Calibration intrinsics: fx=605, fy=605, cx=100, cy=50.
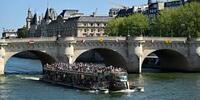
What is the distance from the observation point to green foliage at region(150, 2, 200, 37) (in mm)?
96562

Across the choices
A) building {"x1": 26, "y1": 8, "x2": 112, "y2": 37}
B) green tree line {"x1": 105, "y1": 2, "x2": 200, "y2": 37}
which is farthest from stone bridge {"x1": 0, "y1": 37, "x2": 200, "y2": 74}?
building {"x1": 26, "y1": 8, "x2": 112, "y2": 37}

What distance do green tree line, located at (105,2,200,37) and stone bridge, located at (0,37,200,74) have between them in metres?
8.83

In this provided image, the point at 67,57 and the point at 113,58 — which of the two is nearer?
the point at 67,57

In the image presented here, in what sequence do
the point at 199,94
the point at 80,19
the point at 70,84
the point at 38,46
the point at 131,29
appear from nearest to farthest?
1. the point at 199,94
2. the point at 70,84
3. the point at 38,46
4. the point at 131,29
5. the point at 80,19

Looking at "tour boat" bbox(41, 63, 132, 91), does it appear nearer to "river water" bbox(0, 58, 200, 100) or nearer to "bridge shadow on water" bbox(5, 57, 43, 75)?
"river water" bbox(0, 58, 200, 100)

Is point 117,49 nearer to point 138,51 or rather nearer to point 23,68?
point 138,51

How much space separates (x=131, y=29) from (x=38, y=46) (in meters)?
39.9

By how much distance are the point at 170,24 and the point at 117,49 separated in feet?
78.9

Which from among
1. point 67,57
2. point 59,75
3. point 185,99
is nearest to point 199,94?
point 185,99

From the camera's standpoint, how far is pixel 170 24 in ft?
329

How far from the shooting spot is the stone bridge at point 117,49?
71.7 meters

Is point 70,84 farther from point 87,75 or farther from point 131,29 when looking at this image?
point 131,29

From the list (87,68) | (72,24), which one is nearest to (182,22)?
(87,68)

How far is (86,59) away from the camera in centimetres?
12738
